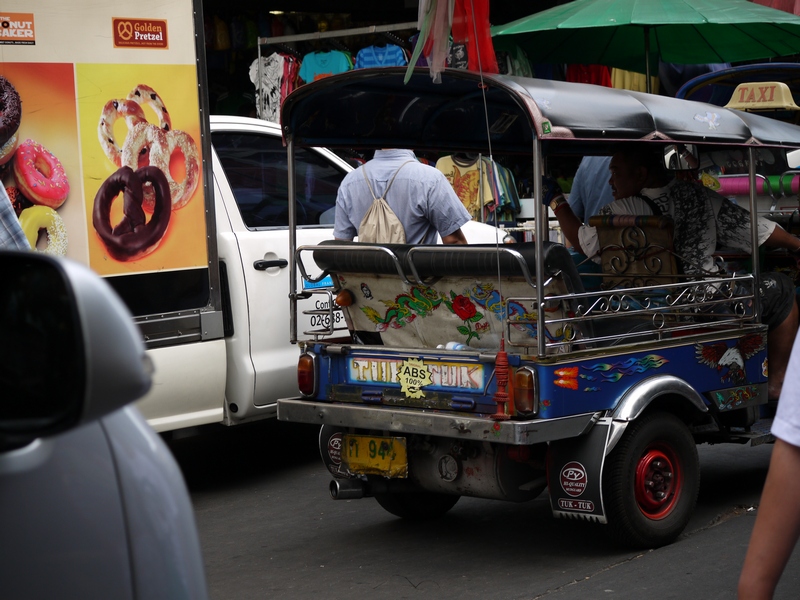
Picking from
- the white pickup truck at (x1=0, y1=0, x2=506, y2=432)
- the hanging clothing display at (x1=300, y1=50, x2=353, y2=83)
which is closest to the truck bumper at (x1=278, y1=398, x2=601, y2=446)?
the white pickup truck at (x1=0, y1=0, x2=506, y2=432)

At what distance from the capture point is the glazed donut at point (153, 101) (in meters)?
5.48

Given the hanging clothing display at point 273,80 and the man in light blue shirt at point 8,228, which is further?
the hanging clothing display at point 273,80

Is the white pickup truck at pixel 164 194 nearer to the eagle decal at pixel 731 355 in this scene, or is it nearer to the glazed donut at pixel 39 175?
the glazed donut at pixel 39 175

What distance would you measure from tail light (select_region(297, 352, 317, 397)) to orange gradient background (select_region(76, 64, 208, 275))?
969mm

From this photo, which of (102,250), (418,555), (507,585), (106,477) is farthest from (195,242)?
(106,477)

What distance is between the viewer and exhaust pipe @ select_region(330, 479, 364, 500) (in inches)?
202

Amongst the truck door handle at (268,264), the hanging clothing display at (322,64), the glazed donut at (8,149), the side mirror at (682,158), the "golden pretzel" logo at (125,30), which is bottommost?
the truck door handle at (268,264)

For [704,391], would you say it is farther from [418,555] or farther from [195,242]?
[195,242]

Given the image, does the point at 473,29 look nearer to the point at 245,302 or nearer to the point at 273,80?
the point at 245,302

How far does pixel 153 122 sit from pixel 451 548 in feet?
8.57

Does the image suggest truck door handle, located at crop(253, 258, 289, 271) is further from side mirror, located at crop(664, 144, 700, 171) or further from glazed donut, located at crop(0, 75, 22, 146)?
side mirror, located at crop(664, 144, 700, 171)

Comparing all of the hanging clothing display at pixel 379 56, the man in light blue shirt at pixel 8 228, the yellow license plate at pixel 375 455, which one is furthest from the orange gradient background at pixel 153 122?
the hanging clothing display at pixel 379 56

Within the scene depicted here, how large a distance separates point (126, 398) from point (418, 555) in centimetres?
372

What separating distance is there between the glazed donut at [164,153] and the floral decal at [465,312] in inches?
66.4
